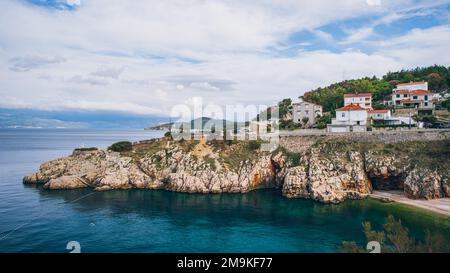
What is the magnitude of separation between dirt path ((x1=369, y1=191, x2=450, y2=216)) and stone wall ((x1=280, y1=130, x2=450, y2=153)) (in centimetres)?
856

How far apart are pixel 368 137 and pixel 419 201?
41.1ft

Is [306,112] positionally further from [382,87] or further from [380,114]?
[382,87]

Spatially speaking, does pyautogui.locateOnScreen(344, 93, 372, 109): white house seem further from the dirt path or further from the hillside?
the dirt path

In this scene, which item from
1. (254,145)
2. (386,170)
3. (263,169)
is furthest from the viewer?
(254,145)

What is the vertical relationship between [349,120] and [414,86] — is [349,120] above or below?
below

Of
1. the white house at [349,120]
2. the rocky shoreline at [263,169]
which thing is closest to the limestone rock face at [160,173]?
the rocky shoreline at [263,169]

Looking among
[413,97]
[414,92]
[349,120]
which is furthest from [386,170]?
[414,92]

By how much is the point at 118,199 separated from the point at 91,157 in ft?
50.9

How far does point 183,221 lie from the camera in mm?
31312

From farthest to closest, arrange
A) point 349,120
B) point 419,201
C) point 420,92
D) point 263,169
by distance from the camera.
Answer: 1. point 420,92
2. point 349,120
3. point 263,169
4. point 419,201

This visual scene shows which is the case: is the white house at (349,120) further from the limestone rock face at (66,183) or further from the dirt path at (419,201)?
the limestone rock face at (66,183)

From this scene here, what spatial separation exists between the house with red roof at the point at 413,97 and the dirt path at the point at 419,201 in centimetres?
2854

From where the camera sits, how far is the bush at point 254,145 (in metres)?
50.1

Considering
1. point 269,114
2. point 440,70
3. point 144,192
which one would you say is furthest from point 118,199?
point 440,70
